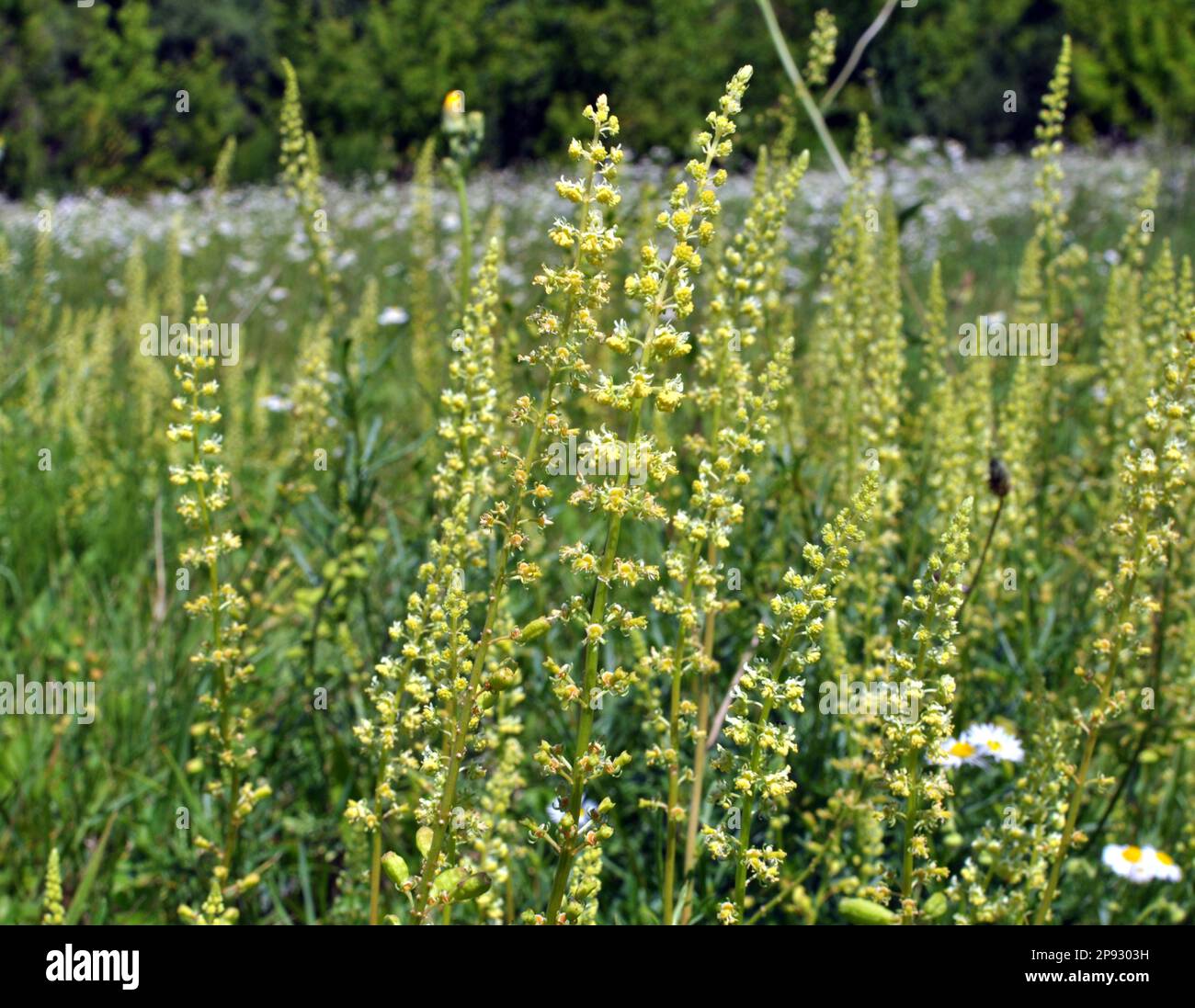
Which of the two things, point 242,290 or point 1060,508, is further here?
point 242,290

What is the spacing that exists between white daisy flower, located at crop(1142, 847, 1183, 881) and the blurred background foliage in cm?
1675

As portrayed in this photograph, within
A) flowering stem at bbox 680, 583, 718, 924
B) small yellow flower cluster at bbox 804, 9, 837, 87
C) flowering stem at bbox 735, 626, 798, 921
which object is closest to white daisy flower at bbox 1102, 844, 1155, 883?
flowering stem at bbox 680, 583, 718, 924

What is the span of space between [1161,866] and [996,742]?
0.41 meters

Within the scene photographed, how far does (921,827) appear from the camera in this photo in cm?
177

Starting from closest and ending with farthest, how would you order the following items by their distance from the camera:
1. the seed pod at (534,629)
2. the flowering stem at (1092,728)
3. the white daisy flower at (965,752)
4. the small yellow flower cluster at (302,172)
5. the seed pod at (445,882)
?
1. the seed pod at (534,629)
2. the seed pod at (445,882)
3. the flowering stem at (1092,728)
4. the white daisy flower at (965,752)
5. the small yellow flower cluster at (302,172)

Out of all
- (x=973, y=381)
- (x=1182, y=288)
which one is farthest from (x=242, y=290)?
(x=1182, y=288)

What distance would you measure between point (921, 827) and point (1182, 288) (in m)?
1.37

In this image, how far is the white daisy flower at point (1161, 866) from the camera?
96.4 inches

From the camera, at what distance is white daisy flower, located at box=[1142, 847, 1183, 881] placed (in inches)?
96.4

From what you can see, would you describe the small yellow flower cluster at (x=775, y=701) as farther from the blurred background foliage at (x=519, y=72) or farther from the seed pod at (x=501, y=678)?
the blurred background foliage at (x=519, y=72)

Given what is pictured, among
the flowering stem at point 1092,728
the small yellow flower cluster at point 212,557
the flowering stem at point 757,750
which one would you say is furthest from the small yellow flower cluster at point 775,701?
the small yellow flower cluster at point 212,557

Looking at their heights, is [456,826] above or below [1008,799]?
above

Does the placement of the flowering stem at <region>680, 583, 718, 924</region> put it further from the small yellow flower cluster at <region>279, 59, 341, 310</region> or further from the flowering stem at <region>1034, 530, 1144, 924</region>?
the small yellow flower cluster at <region>279, 59, 341, 310</region>

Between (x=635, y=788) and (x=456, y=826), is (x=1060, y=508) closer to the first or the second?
(x=635, y=788)
